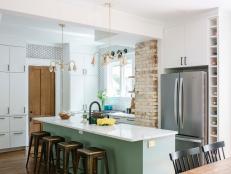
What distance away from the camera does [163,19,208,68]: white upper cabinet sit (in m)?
4.49

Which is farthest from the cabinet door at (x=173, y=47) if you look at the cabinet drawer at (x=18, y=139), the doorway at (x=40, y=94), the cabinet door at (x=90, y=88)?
the cabinet drawer at (x=18, y=139)

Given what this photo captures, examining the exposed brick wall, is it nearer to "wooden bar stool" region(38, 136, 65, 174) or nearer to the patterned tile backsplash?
"wooden bar stool" region(38, 136, 65, 174)

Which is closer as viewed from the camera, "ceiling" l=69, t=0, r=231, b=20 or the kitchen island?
the kitchen island

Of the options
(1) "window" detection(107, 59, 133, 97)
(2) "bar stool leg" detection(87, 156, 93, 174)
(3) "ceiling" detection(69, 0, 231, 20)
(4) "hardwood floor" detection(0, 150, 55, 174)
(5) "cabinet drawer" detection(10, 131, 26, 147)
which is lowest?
(4) "hardwood floor" detection(0, 150, 55, 174)

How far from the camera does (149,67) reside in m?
→ 5.32

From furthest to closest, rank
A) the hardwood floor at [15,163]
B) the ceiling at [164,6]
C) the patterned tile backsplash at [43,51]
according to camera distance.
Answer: the patterned tile backsplash at [43,51], the hardwood floor at [15,163], the ceiling at [164,6]

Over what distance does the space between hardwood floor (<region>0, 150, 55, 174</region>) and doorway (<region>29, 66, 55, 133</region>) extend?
1.11 metres

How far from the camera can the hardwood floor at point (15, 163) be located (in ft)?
15.9

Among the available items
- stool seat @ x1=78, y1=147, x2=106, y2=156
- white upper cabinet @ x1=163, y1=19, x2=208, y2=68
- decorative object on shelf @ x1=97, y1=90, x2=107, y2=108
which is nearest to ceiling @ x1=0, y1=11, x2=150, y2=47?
white upper cabinet @ x1=163, y1=19, x2=208, y2=68

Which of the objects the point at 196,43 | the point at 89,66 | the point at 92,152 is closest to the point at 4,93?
the point at 89,66

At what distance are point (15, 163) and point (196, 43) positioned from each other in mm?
4264

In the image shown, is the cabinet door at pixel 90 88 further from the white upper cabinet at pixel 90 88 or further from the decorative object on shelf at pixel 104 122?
the decorative object on shelf at pixel 104 122

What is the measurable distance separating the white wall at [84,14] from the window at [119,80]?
95.9 inches

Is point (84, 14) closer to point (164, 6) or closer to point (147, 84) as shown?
point (164, 6)
